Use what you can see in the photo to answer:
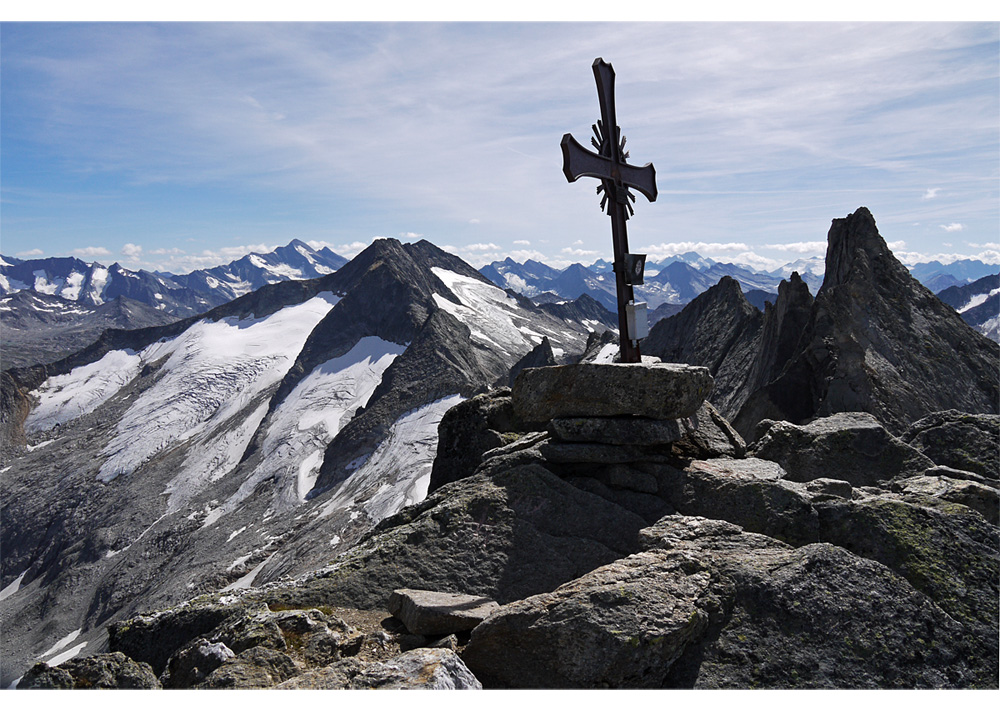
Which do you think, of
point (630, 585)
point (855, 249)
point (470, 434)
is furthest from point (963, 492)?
point (855, 249)

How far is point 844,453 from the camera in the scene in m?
12.0

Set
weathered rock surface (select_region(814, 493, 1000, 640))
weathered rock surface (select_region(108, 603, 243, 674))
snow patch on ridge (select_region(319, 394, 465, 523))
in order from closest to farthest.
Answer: weathered rock surface (select_region(814, 493, 1000, 640)) < weathered rock surface (select_region(108, 603, 243, 674)) < snow patch on ridge (select_region(319, 394, 465, 523))

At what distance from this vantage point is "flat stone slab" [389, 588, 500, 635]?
7250 mm

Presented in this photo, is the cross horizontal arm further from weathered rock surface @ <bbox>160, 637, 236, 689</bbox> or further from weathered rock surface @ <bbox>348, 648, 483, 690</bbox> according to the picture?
weathered rock surface @ <bbox>160, 637, 236, 689</bbox>

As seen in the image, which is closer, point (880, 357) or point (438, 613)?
point (438, 613)

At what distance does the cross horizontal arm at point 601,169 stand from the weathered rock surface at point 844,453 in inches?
223

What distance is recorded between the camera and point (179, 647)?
26.2 ft

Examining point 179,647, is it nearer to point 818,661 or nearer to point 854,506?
point 818,661

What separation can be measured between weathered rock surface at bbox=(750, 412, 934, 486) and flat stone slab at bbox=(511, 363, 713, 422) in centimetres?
270

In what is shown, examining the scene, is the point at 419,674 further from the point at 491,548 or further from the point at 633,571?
the point at 491,548

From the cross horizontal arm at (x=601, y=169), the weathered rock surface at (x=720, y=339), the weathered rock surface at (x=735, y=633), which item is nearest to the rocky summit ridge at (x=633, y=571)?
the weathered rock surface at (x=735, y=633)

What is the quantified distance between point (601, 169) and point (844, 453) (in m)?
7.24

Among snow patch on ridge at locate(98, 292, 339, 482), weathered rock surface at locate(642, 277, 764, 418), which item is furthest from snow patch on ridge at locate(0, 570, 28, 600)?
weathered rock surface at locate(642, 277, 764, 418)

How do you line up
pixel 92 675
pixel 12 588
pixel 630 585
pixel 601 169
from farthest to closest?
pixel 12 588 → pixel 601 169 → pixel 630 585 → pixel 92 675
